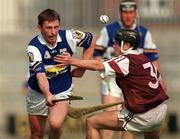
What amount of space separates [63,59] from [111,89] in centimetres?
269

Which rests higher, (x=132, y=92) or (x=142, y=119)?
(x=132, y=92)

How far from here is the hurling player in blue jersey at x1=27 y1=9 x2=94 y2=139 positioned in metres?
12.5

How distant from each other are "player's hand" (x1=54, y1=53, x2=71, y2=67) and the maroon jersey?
17.0 inches

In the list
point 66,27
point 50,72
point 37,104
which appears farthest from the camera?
point 66,27

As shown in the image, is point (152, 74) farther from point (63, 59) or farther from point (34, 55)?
point (34, 55)

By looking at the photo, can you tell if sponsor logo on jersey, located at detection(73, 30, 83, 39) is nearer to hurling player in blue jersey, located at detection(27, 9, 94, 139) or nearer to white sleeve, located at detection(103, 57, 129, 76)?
hurling player in blue jersey, located at detection(27, 9, 94, 139)

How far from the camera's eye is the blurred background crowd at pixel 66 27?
21.4 metres

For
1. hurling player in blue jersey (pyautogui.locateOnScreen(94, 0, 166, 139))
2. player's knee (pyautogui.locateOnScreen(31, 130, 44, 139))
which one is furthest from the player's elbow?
hurling player in blue jersey (pyautogui.locateOnScreen(94, 0, 166, 139))

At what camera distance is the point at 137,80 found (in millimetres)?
12211

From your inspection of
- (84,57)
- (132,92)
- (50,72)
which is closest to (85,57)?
(84,57)

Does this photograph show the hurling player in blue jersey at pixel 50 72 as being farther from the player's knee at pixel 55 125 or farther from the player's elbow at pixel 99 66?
the player's elbow at pixel 99 66

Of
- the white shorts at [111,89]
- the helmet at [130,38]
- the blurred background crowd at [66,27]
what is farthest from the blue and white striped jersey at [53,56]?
the blurred background crowd at [66,27]

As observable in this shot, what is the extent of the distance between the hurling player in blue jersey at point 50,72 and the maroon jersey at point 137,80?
81 centimetres

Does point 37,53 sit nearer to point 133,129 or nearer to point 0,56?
point 133,129
